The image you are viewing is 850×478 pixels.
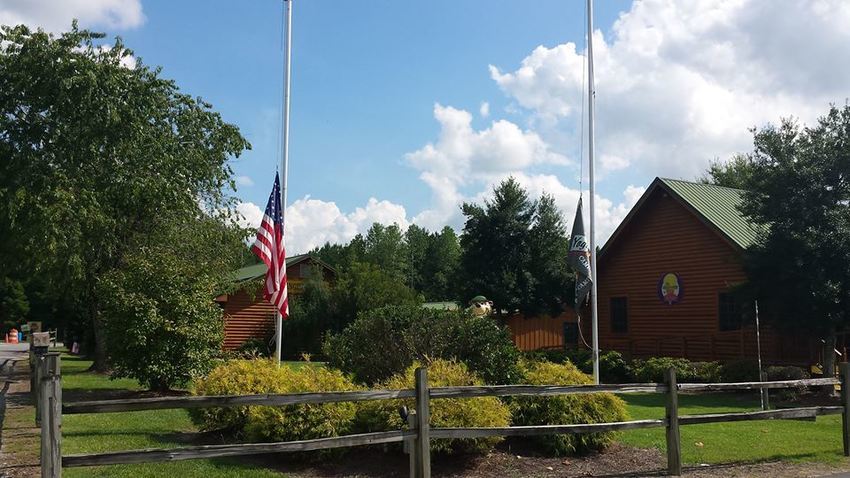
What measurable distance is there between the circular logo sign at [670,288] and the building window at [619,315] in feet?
6.60

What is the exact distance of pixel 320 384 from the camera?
36.1ft

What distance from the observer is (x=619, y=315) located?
103 ft

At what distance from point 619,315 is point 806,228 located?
11661mm

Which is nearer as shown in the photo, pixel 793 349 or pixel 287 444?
pixel 287 444

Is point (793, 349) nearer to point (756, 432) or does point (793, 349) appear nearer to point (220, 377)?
point (756, 432)

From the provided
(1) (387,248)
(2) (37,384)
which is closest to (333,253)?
(1) (387,248)

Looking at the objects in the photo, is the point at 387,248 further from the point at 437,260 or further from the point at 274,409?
the point at 274,409

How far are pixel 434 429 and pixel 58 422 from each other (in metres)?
3.79

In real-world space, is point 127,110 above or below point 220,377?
above

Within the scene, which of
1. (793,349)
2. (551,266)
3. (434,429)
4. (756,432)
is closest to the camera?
(434,429)

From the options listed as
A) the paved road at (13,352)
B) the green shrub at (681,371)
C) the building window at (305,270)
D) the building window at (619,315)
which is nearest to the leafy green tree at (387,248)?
the paved road at (13,352)

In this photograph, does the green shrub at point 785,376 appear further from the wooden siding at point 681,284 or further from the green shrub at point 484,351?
the green shrub at point 484,351

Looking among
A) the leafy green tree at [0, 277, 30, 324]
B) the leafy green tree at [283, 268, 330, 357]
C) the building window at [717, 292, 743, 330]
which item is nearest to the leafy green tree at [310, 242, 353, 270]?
the leafy green tree at [0, 277, 30, 324]

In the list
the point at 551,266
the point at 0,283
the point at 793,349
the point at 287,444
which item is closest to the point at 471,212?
the point at 551,266
